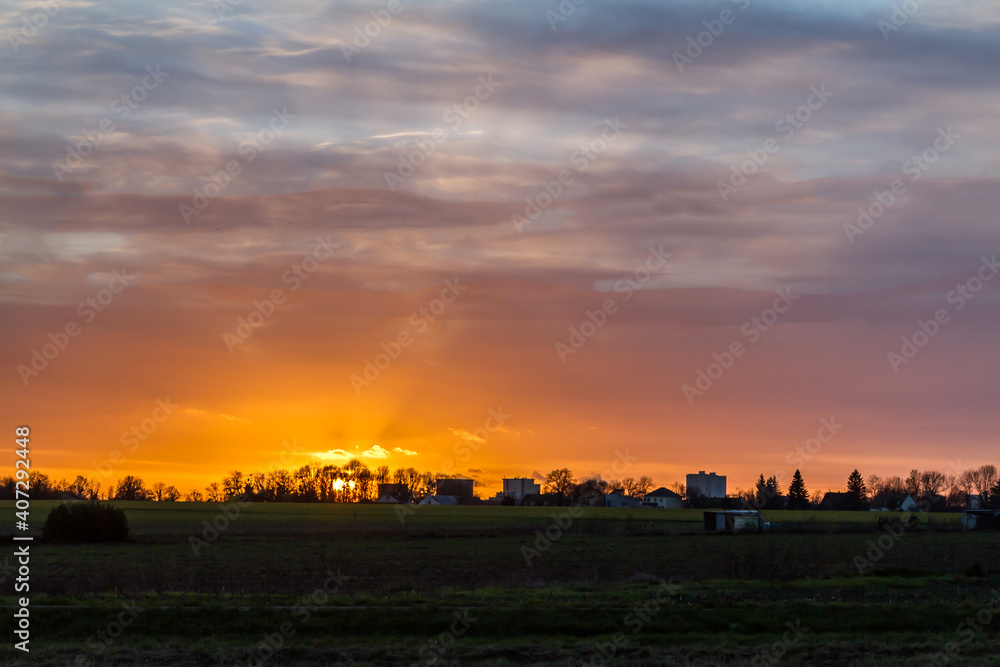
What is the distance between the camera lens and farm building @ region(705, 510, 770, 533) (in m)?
92.1

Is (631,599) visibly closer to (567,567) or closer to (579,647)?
(579,647)

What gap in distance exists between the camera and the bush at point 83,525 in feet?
231

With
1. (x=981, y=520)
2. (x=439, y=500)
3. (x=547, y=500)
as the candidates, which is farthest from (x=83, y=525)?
(x=547, y=500)

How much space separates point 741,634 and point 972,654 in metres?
4.99

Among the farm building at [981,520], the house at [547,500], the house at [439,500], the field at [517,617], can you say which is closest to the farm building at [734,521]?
the farm building at [981,520]

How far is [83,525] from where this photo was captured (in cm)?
7081

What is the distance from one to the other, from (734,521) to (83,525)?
58790mm

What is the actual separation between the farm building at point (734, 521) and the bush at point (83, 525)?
5184 cm

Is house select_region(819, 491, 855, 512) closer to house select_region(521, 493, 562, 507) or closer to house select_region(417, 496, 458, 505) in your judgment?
house select_region(521, 493, 562, 507)

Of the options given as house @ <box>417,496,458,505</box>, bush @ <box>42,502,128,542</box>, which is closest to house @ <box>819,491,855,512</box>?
house @ <box>417,496,458,505</box>

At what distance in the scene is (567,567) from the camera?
47344mm

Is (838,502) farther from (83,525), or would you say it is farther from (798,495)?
(83,525)

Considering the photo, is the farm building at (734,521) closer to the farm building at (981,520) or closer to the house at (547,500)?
the farm building at (981,520)

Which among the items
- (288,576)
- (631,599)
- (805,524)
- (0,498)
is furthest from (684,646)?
(0,498)
